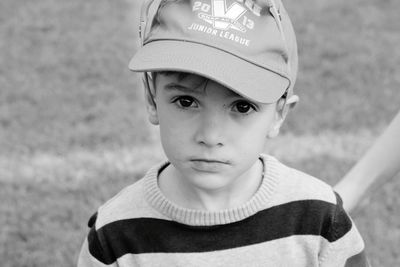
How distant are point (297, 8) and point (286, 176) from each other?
3.76 metres

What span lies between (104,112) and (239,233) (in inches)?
96.8

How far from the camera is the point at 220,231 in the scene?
1986 mm

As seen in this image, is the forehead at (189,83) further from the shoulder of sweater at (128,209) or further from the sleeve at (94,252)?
the sleeve at (94,252)

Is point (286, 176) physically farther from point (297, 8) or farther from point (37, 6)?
point (37, 6)

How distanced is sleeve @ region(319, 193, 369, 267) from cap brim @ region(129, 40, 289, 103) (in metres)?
0.43

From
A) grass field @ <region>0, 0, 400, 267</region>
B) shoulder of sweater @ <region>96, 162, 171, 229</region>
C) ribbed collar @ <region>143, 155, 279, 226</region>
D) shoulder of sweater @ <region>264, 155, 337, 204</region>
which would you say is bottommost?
grass field @ <region>0, 0, 400, 267</region>

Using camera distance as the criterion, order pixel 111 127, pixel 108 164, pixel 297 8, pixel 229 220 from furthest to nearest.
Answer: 1. pixel 297 8
2. pixel 111 127
3. pixel 108 164
4. pixel 229 220

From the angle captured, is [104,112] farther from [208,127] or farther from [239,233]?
[208,127]

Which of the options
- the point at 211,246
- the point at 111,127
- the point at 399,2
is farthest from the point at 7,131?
the point at 399,2

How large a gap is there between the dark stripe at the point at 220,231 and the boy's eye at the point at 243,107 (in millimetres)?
341

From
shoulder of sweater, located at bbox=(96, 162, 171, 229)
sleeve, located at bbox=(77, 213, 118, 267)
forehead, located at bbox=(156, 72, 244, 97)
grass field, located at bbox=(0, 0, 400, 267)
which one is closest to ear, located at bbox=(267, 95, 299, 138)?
forehead, located at bbox=(156, 72, 244, 97)

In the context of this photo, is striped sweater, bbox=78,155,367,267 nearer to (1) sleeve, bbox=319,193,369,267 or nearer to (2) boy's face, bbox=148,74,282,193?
(1) sleeve, bbox=319,193,369,267

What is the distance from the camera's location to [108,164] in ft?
12.5

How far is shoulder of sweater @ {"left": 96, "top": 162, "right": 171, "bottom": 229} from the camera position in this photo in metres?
2.03
